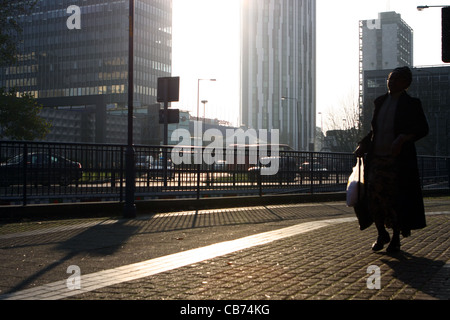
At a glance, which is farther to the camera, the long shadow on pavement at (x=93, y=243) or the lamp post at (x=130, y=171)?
the lamp post at (x=130, y=171)

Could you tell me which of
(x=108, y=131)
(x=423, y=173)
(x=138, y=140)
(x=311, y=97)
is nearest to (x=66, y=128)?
(x=108, y=131)

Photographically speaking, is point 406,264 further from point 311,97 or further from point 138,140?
point 311,97

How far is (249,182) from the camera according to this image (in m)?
13.9

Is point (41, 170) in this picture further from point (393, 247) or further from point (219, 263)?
point (393, 247)

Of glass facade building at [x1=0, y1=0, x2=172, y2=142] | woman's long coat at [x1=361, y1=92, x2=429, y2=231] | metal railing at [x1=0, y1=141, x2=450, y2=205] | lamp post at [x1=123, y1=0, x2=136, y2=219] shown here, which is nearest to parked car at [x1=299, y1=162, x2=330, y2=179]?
metal railing at [x1=0, y1=141, x2=450, y2=205]

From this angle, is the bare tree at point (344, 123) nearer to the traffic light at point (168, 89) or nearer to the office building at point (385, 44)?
the traffic light at point (168, 89)

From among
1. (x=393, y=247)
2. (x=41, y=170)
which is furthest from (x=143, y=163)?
(x=393, y=247)

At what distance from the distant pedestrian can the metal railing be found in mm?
6601

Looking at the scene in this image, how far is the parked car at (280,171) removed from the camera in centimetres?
1397

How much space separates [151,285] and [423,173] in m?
16.7

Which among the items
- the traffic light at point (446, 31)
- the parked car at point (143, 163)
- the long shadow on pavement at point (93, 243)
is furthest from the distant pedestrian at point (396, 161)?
the parked car at point (143, 163)

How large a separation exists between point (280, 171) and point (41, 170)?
6.68 m
